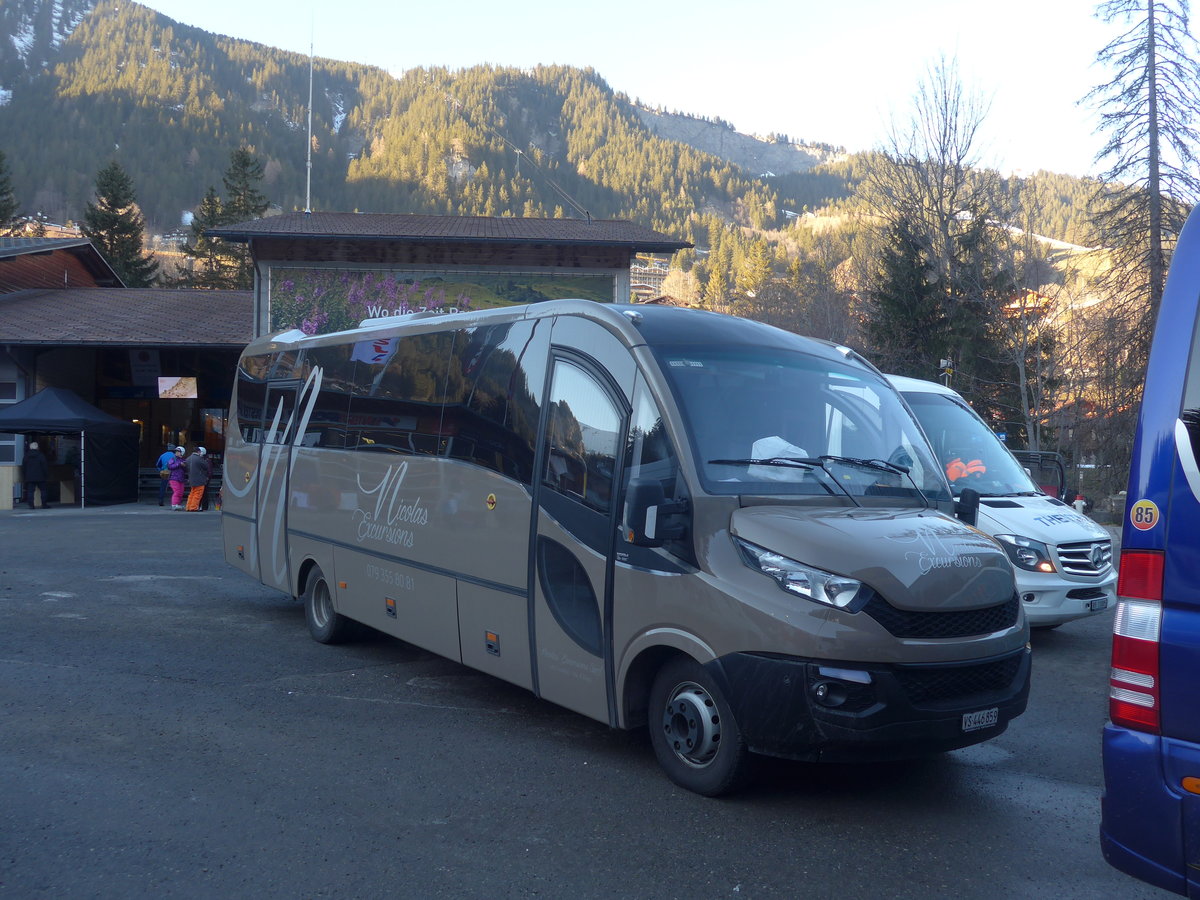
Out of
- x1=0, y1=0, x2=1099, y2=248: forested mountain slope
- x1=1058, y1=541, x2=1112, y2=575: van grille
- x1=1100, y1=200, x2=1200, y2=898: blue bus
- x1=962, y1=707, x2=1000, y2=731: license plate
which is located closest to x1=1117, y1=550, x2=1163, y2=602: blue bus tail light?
x1=1100, y1=200, x2=1200, y2=898: blue bus

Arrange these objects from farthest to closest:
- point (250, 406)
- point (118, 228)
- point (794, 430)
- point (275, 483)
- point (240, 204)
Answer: point (240, 204) → point (118, 228) → point (250, 406) → point (275, 483) → point (794, 430)

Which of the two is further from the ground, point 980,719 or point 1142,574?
point 1142,574

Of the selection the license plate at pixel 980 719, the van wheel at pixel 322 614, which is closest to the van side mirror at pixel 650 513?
the license plate at pixel 980 719

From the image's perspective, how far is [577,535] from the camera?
588 centimetres

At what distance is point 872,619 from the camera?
4730mm

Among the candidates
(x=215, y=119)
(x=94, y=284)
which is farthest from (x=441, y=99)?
(x=94, y=284)

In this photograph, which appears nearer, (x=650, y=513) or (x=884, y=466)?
(x=650, y=513)

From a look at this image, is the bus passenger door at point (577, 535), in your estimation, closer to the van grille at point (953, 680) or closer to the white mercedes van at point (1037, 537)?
the van grille at point (953, 680)

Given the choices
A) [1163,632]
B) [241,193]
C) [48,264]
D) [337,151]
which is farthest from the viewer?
[337,151]

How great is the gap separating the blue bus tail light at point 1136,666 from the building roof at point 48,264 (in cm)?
4145

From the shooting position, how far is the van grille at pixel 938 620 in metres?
4.76

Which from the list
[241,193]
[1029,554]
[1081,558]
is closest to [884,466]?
[1029,554]

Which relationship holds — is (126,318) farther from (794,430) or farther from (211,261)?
(211,261)

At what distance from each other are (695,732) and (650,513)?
116 centimetres
